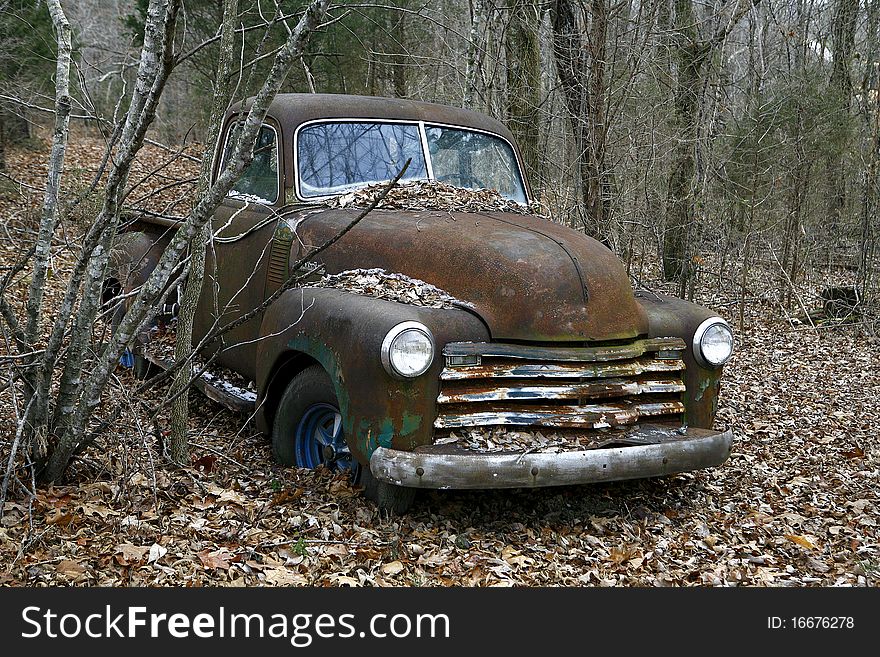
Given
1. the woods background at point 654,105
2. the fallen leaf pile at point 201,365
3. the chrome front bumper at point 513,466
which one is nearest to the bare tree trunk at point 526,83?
the woods background at point 654,105

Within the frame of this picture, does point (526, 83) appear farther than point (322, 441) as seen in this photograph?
Yes

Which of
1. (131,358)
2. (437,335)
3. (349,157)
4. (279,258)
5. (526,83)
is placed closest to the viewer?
(437,335)

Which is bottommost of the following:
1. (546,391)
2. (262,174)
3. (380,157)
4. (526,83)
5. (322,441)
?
(322,441)

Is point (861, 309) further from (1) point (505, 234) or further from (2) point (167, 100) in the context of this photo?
(2) point (167, 100)

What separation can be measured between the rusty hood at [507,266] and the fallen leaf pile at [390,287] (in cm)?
5

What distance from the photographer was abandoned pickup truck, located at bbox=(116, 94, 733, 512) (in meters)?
3.82

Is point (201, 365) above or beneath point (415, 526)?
above

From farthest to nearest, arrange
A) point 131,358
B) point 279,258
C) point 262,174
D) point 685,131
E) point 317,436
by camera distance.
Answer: point 685,131
point 131,358
point 262,174
point 279,258
point 317,436

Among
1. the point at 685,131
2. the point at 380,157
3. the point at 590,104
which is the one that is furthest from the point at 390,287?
the point at 685,131

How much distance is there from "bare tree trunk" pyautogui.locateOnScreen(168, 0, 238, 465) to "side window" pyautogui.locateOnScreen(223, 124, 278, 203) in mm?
807

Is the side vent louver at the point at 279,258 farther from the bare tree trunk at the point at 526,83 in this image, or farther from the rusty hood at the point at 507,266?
→ the bare tree trunk at the point at 526,83

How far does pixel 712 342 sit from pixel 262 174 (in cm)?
312

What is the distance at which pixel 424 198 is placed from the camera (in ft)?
17.1

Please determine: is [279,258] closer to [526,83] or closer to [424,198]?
[424,198]
